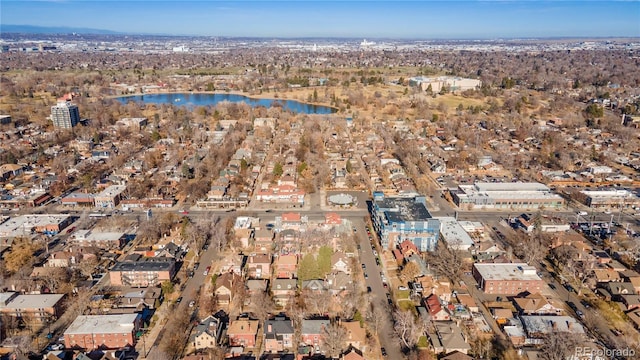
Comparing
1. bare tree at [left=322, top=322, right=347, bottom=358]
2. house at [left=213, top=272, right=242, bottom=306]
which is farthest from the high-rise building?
bare tree at [left=322, top=322, right=347, bottom=358]

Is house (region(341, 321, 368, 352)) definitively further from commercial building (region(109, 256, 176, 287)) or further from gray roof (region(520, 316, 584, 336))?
commercial building (region(109, 256, 176, 287))

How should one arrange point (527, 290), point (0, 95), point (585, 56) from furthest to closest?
point (585, 56) → point (0, 95) → point (527, 290)

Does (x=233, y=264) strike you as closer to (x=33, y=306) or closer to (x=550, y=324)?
(x=33, y=306)

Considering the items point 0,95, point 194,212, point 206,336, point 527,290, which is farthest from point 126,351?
point 0,95

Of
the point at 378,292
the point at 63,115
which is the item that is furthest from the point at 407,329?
Result: the point at 63,115

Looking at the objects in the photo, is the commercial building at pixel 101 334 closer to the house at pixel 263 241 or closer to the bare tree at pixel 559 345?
the house at pixel 263 241

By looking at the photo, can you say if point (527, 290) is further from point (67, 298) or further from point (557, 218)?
point (67, 298)
